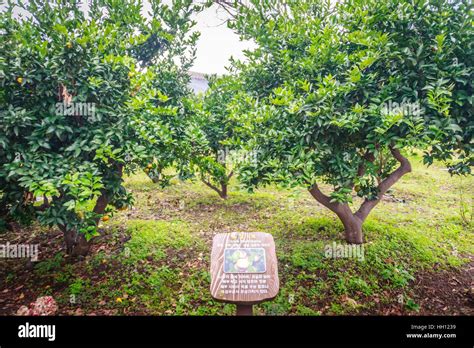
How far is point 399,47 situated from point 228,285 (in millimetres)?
3848

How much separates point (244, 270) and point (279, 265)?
240 centimetres

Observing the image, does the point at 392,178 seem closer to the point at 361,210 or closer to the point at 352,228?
the point at 361,210

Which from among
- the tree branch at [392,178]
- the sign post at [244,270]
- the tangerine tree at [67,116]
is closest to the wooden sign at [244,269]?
the sign post at [244,270]

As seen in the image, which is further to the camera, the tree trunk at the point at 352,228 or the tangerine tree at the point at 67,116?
the tree trunk at the point at 352,228

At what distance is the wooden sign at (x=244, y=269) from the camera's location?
266 centimetres

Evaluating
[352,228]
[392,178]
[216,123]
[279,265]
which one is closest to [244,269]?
[279,265]

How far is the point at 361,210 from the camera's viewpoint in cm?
546

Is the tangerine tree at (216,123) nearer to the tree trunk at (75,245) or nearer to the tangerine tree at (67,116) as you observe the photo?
the tangerine tree at (67,116)

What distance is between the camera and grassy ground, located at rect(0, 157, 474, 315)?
4195 millimetres

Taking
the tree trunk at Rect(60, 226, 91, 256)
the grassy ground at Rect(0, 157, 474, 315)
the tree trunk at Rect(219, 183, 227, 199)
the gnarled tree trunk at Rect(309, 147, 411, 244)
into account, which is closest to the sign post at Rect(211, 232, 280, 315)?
the grassy ground at Rect(0, 157, 474, 315)

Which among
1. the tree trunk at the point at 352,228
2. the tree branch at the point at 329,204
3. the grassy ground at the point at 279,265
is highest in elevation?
the tree branch at the point at 329,204

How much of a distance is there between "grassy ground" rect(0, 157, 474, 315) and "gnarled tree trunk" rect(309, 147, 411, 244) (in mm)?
339

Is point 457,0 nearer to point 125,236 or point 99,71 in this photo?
point 99,71
